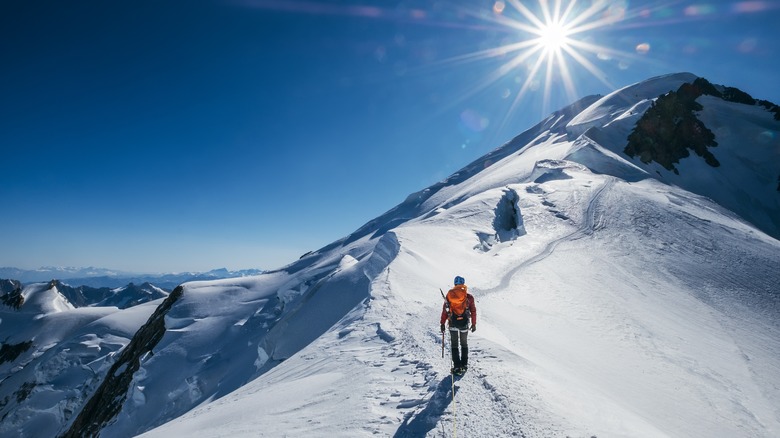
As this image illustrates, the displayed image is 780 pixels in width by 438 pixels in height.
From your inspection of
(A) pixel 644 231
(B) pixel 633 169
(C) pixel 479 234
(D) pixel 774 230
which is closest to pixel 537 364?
(C) pixel 479 234

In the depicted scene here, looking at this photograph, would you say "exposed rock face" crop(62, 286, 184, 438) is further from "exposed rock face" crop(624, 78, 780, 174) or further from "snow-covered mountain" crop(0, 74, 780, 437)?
"exposed rock face" crop(624, 78, 780, 174)

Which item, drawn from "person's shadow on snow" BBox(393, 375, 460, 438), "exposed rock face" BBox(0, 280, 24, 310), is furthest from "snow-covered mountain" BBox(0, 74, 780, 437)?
"exposed rock face" BBox(0, 280, 24, 310)

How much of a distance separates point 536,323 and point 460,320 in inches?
236

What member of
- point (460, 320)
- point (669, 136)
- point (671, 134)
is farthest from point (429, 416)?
point (671, 134)

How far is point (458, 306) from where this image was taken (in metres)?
7.98

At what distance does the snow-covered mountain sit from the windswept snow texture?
0.24ft

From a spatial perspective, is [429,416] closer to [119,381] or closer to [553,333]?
[553,333]

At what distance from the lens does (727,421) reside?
8734 millimetres

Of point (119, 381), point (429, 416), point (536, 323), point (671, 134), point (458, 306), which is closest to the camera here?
point (429, 416)

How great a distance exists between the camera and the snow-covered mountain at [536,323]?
6.63 meters

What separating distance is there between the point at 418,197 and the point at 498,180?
81.8 feet

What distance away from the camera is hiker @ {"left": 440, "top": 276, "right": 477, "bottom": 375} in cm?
731

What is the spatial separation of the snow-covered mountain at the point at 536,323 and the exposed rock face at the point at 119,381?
0.32 m

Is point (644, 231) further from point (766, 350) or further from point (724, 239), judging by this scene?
point (766, 350)
